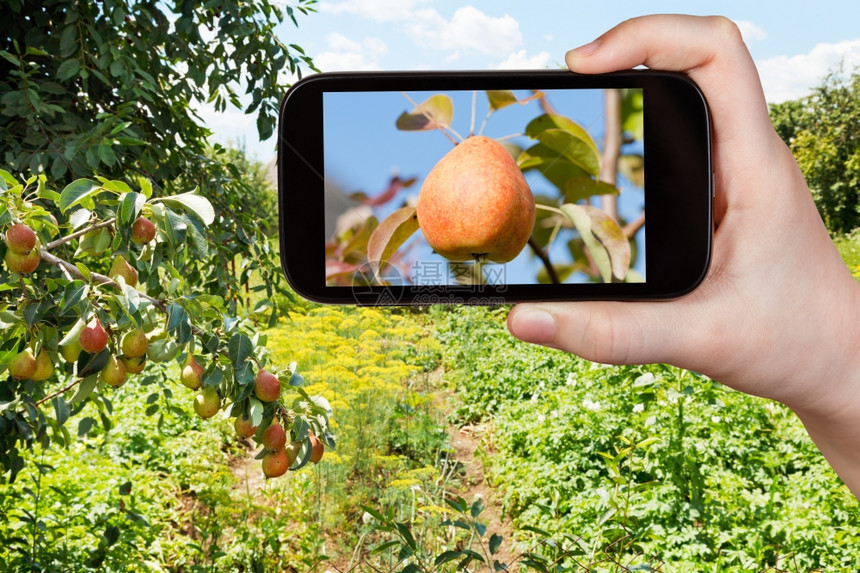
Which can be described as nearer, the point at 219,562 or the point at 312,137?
the point at 312,137

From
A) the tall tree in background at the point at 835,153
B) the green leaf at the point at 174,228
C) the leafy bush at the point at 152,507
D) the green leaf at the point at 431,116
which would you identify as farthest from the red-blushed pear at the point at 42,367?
the tall tree in background at the point at 835,153

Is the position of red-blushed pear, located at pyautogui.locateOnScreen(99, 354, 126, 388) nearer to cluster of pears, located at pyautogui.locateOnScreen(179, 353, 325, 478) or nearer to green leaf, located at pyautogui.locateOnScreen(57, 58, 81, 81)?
cluster of pears, located at pyautogui.locateOnScreen(179, 353, 325, 478)

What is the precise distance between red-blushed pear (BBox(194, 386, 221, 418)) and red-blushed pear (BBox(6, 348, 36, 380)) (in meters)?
0.27

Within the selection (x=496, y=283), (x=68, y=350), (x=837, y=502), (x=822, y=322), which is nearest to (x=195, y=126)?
(x=68, y=350)

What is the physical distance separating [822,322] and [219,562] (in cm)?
250

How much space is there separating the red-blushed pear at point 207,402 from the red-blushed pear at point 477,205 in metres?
0.50

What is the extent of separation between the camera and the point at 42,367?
1162mm

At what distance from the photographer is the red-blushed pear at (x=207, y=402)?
1.20m

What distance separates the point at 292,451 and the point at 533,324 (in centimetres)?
53

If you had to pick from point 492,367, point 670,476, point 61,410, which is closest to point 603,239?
point 61,410

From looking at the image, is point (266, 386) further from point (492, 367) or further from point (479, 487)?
point (492, 367)

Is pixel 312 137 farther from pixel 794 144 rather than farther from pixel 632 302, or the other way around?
pixel 794 144

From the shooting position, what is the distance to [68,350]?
111 centimetres

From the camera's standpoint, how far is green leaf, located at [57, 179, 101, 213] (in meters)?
1.04
